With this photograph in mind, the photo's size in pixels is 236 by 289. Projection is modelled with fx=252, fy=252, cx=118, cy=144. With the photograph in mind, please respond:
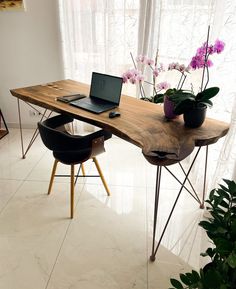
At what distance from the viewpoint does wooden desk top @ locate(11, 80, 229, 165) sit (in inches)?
51.3

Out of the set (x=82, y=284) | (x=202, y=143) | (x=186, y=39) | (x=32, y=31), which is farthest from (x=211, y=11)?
(x=82, y=284)

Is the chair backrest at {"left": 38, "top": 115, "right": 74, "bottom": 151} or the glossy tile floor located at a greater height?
the chair backrest at {"left": 38, "top": 115, "right": 74, "bottom": 151}

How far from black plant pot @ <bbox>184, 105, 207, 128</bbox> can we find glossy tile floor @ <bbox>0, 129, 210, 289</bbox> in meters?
0.81

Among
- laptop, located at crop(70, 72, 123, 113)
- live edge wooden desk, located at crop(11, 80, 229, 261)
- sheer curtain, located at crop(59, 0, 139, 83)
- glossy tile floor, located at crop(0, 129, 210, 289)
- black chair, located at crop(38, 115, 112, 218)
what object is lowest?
glossy tile floor, located at crop(0, 129, 210, 289)

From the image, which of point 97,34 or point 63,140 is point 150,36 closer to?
point 97,34

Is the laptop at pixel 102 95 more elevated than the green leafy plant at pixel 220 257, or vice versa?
the laptop at pixel 102 95

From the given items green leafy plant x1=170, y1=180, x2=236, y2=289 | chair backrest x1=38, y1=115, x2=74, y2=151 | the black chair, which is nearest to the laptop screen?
the black chair

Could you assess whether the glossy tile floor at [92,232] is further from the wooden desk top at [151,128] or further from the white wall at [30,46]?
the white wall at [30,46]

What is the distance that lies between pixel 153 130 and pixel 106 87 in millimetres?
666

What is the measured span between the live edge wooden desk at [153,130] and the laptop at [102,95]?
0.07 m

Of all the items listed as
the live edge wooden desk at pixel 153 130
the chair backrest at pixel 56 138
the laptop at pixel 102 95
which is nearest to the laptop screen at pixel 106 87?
the laptop at pixel 102 95

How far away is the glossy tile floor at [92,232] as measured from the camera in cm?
150

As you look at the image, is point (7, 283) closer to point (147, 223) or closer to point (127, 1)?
point (147, 223)

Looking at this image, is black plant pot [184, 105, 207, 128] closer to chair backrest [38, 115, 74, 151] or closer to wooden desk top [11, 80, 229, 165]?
wooden desk top [11, 80, 229, 165]
